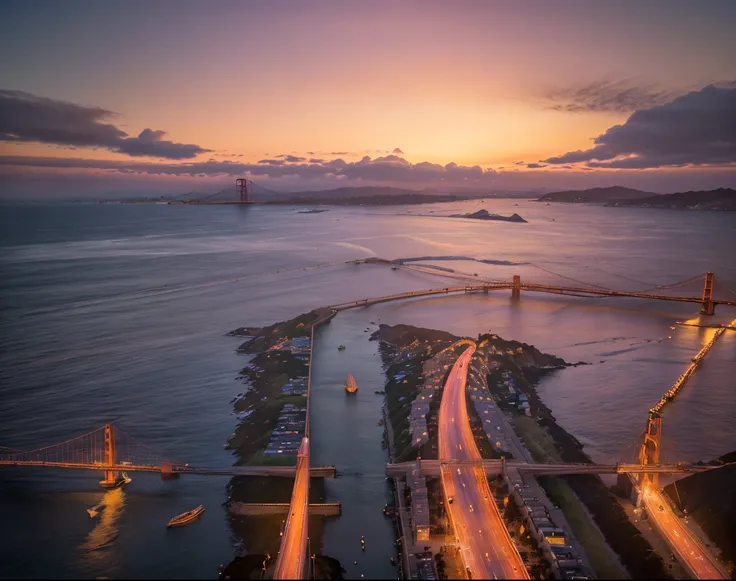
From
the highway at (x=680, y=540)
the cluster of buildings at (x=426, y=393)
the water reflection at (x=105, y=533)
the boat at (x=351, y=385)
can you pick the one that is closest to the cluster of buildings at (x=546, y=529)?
the highway at (x=680, y=540)

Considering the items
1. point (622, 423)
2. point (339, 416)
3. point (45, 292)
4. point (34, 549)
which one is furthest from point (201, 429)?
point (45, 292)

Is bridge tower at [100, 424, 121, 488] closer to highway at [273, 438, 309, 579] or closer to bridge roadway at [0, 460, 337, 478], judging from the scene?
bridge roadway at [0, 460, 337, 478]

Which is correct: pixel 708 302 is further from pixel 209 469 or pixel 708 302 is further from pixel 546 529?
pixel 209 469

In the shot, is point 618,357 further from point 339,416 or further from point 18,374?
point 18,374

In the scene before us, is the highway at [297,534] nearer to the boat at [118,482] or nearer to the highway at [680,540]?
the boat at [118,482]

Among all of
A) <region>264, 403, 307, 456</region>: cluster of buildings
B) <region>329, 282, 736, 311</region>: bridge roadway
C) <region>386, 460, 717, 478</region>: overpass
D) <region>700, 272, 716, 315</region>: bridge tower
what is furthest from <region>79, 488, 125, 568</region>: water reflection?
<region>700, 272, 716, 315</region>: bridge tower

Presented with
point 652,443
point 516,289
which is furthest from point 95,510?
point 516,289

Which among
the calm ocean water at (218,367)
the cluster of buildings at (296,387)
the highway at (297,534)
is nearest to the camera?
the highway at (297,534)
